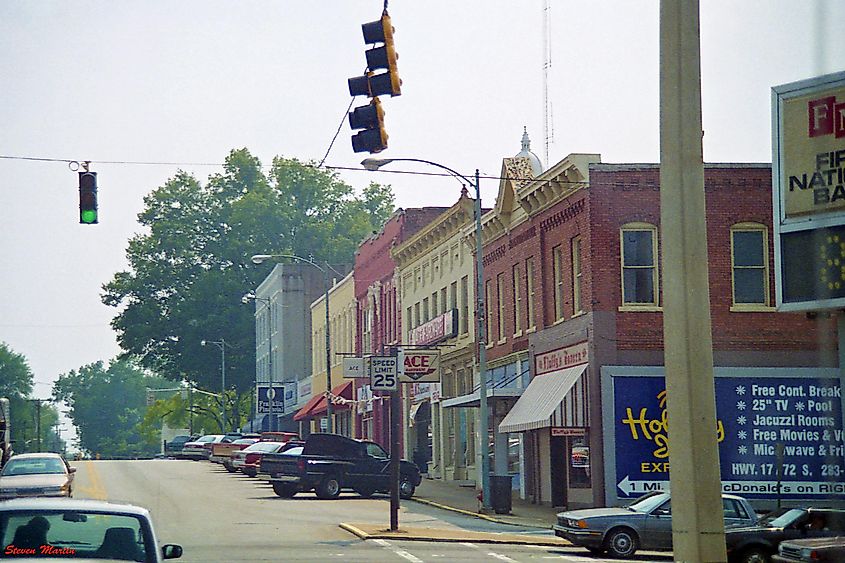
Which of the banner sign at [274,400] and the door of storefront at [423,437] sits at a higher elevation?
the banner sign at [274,400]

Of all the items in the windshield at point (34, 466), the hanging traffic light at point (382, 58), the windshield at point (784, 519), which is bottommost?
the windshield at point (784, 519)

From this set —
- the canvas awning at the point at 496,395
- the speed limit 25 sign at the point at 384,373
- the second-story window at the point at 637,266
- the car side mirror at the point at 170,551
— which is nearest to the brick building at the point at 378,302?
the canvas awning at the point at 496,395

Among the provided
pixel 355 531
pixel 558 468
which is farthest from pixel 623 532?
pixel 558 468

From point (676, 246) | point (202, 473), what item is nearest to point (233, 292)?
point (202, 473)

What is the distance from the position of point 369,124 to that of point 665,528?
35.7 feet

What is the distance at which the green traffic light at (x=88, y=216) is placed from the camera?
2370cm

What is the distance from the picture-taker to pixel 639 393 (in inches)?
1362

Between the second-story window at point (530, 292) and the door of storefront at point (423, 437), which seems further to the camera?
the door of storefront at point (423, 437)

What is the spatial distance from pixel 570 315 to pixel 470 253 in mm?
11152

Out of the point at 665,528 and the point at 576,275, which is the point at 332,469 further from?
the point at 665,528

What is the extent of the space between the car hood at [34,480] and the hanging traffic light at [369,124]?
59.4ft

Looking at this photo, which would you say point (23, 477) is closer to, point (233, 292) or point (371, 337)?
point (371, 337)

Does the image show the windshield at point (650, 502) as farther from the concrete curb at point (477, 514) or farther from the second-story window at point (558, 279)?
the second-story window at point (558, 279)

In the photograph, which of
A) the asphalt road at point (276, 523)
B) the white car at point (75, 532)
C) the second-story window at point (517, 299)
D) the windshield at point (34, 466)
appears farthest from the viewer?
the second-story window at point (517, 299)
